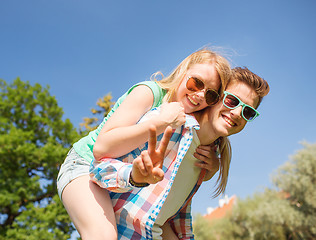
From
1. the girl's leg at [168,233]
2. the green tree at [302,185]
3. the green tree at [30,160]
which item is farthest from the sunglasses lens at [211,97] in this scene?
the green tree at [302,185]

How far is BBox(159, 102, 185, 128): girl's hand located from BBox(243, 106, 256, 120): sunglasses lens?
79 centimetres

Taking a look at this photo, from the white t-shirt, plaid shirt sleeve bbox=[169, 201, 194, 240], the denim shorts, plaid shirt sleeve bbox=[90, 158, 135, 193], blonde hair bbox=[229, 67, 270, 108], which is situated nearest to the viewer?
plaid shirt sleeve bbox=[90, 158, 135, 193]

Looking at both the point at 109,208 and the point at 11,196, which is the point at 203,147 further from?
the point at 11,196

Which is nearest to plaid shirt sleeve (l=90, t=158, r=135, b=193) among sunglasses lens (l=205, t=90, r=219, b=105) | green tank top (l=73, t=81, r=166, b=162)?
green tank top (l=73, t=81, r=166, b=162)

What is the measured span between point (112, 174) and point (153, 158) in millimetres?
410

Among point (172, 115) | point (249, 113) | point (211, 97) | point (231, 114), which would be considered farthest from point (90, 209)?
point (249, 113)

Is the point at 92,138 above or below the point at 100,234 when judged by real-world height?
above

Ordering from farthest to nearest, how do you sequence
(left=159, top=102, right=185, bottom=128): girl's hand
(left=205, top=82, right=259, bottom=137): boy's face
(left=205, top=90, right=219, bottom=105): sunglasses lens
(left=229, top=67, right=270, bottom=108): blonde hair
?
(left=229, top=67, right=270, bottom=108): blonde hair, (left=205, top=82, right=259, bottom=137): boy's face, (left=205, top=90, right=219, bottom=105): sunglasses lens, (left=159, top=102, right=185, bottom=128): girl's hand

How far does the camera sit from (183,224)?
8.90ft

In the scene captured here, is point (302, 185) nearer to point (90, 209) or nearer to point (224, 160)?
point (224, 160)

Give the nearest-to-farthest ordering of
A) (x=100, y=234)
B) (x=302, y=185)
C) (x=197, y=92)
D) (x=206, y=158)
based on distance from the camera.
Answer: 1. (x=100, y=234)
2. (x=197, y=92)
3. (x=206, y=158)
4. (x=302, y=185)

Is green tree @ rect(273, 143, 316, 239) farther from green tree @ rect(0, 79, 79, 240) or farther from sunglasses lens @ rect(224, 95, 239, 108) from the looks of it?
sunglasses lens @ rect(224, 95, 239, 108)

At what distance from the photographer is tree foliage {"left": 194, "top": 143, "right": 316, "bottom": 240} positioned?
64.8 ft

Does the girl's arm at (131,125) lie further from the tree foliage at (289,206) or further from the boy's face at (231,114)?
the tree foliage at (289,206)
